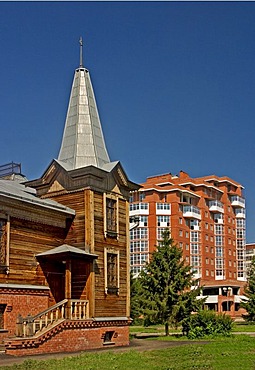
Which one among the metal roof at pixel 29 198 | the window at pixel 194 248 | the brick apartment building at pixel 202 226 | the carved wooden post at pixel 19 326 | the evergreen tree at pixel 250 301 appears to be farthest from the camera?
the window at pixel 194 248

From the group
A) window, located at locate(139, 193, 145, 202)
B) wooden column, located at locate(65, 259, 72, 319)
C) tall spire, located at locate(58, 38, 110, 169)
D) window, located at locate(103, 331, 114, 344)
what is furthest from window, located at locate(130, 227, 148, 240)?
wooden column, located at locate(65, 259, 72, 319)

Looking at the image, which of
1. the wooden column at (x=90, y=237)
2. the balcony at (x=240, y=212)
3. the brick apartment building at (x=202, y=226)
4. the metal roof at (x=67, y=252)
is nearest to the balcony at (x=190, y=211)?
the brick apartment building at (x=202, y=226)

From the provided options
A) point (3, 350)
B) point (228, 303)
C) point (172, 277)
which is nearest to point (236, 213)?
point (228, 303)

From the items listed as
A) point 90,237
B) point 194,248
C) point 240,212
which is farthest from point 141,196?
point 90,237

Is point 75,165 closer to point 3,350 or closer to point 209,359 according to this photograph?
point 3,350

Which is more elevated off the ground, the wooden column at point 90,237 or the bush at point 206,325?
the wooden column at point 90,237

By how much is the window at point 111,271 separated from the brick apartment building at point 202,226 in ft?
190

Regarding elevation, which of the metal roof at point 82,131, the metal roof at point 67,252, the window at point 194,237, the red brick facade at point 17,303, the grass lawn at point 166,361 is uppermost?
the metal roof at point 82,131

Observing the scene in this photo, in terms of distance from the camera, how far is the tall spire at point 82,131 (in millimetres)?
27672

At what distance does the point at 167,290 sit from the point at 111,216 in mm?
7509

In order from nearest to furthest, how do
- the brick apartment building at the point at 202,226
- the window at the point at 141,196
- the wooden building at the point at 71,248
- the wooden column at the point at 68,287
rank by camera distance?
the wooden building at the point at 71,248 < the wooden column at the point at 68,287 < the brick apartment building at the point at 202,226 < the window at the point at 141,196

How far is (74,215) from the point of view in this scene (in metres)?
25.8

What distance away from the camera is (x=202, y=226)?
98.1m

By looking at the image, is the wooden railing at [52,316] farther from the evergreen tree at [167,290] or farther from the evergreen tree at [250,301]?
the evergreen tree at [250,301]
